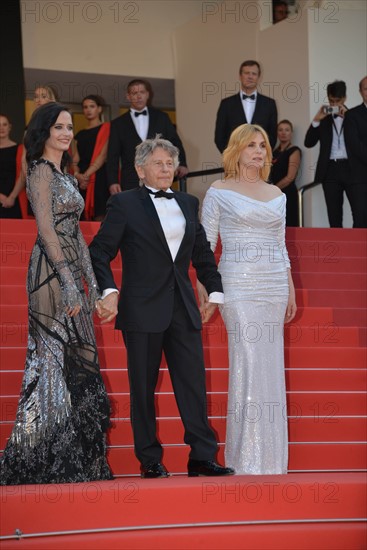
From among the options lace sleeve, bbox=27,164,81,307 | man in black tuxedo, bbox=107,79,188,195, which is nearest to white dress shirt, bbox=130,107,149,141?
man in black tuxedo, bbox=107,79,188,195

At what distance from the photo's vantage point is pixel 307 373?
6.85 metres

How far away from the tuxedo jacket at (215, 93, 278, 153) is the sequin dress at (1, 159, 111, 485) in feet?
15.4

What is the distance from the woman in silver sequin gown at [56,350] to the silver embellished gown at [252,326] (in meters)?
0.84

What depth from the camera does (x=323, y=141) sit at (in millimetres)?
10047

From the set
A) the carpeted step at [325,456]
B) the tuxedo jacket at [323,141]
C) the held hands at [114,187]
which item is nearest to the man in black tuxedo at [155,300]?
the carpeted step at [325,456]

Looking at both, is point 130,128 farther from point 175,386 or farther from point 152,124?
point 175,386

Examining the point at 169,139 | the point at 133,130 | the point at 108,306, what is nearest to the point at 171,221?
the point at 108,306

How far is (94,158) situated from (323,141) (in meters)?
2.18

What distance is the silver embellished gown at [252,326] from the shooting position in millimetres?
5539

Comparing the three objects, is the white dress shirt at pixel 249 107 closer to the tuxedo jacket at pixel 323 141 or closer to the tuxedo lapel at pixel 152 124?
the tuxedo jacket at pixel 323 141

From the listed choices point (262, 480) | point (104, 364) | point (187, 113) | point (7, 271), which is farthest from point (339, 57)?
point (262, 480)

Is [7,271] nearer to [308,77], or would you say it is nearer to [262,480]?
[262,480]

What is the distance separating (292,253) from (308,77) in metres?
4.00

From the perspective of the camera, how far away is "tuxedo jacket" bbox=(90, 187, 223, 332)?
494 centimetres
